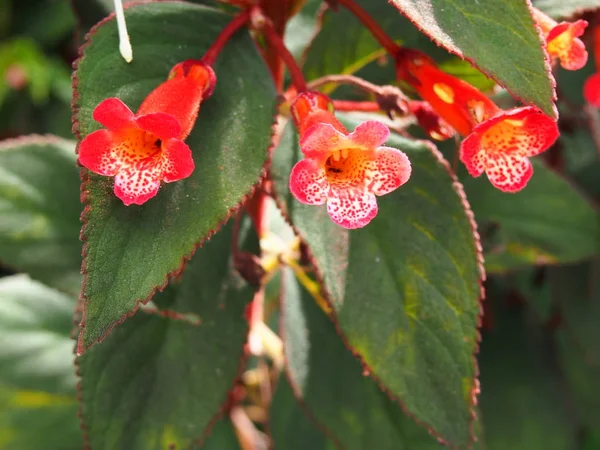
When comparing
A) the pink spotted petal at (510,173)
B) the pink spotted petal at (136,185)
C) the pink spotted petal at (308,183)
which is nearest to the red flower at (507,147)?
the pink spotted petal at (510,173)

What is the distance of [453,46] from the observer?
1.26ft

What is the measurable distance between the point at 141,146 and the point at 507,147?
248mm

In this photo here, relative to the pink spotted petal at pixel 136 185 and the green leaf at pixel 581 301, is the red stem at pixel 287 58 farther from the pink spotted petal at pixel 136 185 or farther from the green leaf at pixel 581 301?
the green leaf at pixel 581 301

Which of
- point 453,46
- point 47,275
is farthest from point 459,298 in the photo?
point 47,275

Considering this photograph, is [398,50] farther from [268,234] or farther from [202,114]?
[268,234]

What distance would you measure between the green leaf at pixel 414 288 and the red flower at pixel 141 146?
0.40ft

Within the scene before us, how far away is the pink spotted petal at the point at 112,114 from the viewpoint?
0.36 metres

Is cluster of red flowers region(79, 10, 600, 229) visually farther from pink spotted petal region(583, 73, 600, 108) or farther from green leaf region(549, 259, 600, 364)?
green leaf region(549, 259, 600, 364)

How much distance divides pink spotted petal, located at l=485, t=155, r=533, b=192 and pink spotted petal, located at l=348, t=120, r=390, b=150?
0.10 meters

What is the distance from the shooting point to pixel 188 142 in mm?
420

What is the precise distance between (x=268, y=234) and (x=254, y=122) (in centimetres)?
27

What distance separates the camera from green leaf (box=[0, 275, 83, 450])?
77 cm

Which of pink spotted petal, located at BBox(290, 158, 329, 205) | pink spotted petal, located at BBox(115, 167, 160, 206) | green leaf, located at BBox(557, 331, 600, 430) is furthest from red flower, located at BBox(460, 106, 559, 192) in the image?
green leaf, located at BBox(557, 331, 600, 430)

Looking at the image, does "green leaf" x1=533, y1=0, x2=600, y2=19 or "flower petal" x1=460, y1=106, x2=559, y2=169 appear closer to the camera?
"flower petal" x1=460, y1=106, x2=559, y2=169
